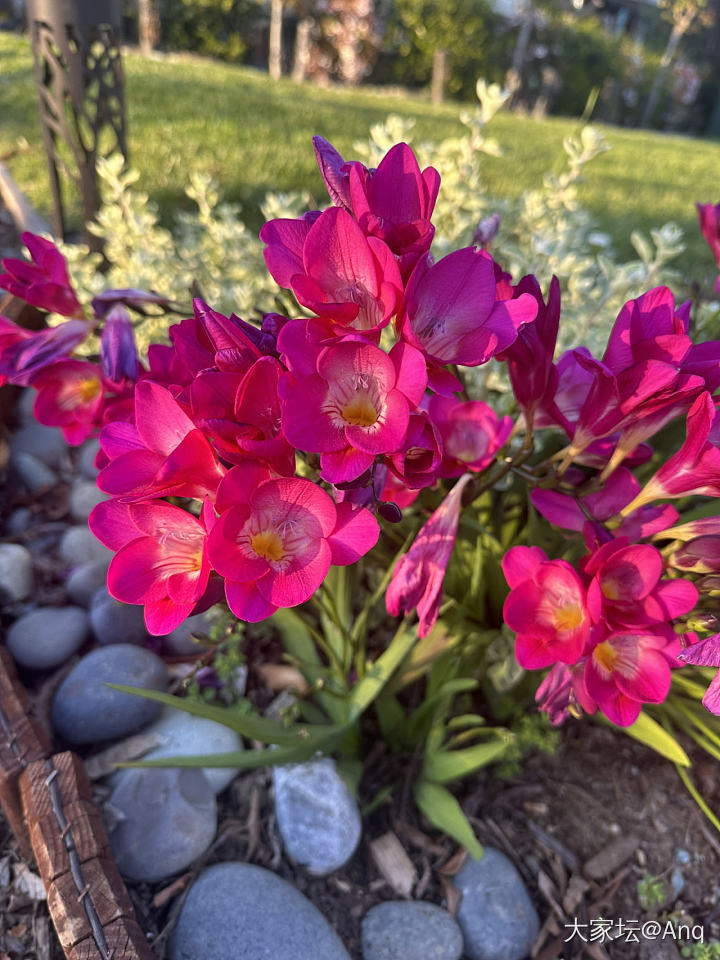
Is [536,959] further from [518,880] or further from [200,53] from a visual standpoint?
[200,53]

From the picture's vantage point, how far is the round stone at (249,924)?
1.17 m

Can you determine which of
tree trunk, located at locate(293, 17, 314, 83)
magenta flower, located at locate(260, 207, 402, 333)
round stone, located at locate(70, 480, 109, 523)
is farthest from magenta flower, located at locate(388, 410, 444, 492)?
tree trunk, located at locate(293, 17, 314, 83)

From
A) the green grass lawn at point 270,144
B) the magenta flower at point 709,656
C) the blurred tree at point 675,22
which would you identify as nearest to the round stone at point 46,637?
the magenta flower at point 709,656

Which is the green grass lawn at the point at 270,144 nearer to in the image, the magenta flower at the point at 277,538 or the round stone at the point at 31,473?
the round stone at the point at 31,473

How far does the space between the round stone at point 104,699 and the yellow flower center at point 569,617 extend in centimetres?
90

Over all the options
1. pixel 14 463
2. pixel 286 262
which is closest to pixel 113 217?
pixel 14 463

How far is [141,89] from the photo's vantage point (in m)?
5.58

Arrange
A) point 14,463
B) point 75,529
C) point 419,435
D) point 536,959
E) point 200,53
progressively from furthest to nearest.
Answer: point 200,53 → point 14,463 → point 75,529 → point 536,959 → point 419,435

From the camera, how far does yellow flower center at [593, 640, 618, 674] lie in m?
0.90

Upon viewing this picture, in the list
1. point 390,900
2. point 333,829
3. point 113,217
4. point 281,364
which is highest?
point 281,364

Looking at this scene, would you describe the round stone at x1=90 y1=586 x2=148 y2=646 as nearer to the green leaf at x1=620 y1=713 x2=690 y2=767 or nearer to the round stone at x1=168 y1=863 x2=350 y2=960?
the round stone at x1=168 y1=863 x2=350 y2=960

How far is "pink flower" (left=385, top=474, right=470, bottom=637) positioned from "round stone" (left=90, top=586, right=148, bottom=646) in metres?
0.96

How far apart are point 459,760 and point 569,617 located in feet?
1.67

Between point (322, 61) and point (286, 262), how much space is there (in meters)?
13.0
